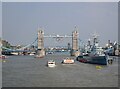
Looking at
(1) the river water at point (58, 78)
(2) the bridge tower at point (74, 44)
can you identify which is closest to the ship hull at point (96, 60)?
(1) the river water at point (58, 78)

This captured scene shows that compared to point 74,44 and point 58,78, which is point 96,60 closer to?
point 58,78

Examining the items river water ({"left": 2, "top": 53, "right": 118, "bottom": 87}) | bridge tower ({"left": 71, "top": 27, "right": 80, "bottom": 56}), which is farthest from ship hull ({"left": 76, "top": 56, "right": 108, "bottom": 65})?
bridge tower ({"left": 71, "top": 27, "right": 80, "bottom": 56})

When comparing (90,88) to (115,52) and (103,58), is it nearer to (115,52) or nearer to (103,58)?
(103,58)

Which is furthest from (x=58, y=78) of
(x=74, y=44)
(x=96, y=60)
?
(x=74, y=44)

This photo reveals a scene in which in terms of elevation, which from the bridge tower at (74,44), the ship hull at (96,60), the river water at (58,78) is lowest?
the river water at (58,78)

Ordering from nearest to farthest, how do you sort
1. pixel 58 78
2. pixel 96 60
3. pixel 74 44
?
pixel 58 78
pixel 96 60
pixel 74 44

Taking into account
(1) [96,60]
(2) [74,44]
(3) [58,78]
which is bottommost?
(3) [58,78]

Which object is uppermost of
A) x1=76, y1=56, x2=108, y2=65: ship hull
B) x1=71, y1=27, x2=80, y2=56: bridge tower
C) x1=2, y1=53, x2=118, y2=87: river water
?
x1=71, y1=27, x2=80, y2=56: bridge tower

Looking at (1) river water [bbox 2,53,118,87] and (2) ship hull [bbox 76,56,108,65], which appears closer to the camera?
(1) river water [bbox 2,53,118,87]

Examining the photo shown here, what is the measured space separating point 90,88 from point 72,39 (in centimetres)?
9179

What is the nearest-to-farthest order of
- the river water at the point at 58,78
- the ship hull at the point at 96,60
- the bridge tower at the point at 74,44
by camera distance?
1. the river water at the point at 58,78
2. the ship hull at the point at 96,60
3. the bridge tower at the point at 74,44

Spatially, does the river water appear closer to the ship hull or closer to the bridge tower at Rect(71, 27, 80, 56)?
the ship hull

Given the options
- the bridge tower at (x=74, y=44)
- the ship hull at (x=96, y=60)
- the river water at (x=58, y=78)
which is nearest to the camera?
the river water at (x=58, y=78)

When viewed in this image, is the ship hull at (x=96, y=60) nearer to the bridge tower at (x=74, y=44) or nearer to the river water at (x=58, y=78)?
the river water at (x=58, y=78)
